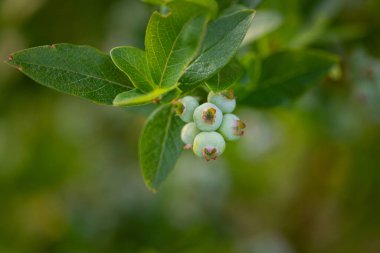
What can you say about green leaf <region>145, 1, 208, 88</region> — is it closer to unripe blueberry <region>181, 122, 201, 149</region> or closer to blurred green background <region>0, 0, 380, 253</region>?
unripe blueberry <region>181, 122, 201, 149</region>

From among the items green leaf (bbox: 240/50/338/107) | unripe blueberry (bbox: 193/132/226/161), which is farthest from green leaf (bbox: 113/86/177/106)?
green leaf (bbox: 240/50/338/107)

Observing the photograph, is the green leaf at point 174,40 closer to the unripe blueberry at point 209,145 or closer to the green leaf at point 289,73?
the unripe blueberry at point 209,145

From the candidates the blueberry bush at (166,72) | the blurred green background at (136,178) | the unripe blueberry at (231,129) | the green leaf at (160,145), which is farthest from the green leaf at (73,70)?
the blurred green background at (136,178)

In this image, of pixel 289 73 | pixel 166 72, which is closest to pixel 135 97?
pixel 166 72

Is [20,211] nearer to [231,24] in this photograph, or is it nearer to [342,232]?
[342,232]

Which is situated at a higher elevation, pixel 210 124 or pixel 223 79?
pixel 223 79

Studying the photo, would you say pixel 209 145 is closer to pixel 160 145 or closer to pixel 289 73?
pixel 160 145
